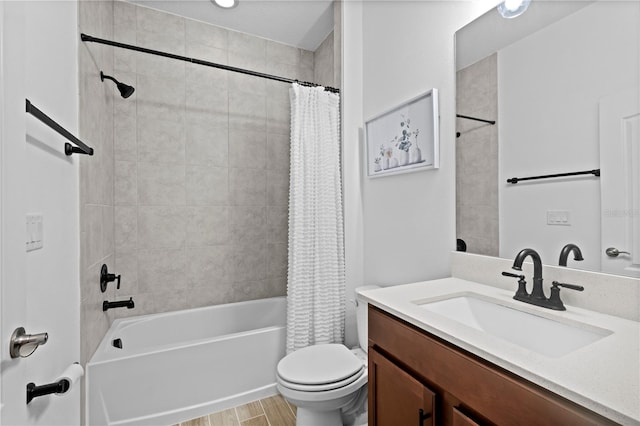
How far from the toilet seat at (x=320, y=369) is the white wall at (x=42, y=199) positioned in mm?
867

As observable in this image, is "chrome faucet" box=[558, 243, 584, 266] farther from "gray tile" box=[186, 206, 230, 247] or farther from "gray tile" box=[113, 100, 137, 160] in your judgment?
Result: "gray tile" box=[113, 100, 137, 160]

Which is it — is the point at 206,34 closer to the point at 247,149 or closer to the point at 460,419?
the point at 247,149

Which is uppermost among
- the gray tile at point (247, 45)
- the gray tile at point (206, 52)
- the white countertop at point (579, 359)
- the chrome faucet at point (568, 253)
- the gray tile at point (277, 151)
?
the gray tile at point (247, 45)

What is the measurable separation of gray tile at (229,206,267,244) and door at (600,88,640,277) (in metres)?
2.25

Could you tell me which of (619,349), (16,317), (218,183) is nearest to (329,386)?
(619,349)

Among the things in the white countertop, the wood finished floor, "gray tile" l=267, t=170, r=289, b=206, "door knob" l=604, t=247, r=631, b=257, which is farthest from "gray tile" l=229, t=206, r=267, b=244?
"door knob" l=604, t=247, r=631, b=257

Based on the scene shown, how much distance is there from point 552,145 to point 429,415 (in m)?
0.97

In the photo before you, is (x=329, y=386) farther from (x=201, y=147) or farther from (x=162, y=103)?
(x=162, y=103)

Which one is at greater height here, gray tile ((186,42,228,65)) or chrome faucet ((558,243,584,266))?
gray tile ((186,42,228,65))

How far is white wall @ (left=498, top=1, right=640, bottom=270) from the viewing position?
2.96 ft

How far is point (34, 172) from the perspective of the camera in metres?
0.89

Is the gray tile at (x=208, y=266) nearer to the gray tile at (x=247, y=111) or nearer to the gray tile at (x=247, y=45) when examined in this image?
the gray tile at (x=247, y=111)

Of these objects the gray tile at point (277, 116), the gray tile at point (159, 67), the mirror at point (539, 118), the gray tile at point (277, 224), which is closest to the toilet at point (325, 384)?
the mirror at point (539, 118)

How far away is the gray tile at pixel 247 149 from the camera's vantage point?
8.46 ft
